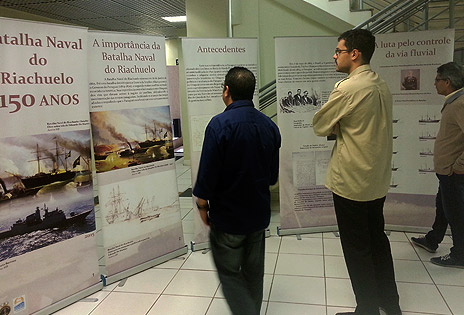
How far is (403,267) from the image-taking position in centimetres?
299

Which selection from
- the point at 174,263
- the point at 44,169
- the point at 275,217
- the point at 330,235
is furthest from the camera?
the point at 275,217

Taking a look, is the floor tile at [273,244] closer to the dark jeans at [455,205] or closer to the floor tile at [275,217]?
the floor tile at [275,217]

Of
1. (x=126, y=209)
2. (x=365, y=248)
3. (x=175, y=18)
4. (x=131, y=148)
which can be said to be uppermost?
(x=175, y=18)

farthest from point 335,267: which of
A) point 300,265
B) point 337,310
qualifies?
point 337,310

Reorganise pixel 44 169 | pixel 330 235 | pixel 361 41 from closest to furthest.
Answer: pixel 361 41
pixel 44 169
pixel 330 235

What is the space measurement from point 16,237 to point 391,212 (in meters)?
3.38

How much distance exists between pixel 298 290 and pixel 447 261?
1335 mm

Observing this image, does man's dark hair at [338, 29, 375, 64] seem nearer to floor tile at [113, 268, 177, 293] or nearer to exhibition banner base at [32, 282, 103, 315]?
floor tile at [113, 268, 177, 293]

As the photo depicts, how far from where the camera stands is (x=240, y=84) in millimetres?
1726

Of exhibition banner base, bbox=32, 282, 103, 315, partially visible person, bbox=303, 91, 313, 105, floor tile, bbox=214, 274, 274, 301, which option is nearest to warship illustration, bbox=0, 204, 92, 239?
exhibition banner base, bbox=32, 282, 103, 315

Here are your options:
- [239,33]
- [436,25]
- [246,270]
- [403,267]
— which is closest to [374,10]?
[436,25]

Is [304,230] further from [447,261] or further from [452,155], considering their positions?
[452,155]

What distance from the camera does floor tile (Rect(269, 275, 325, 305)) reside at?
102 inches

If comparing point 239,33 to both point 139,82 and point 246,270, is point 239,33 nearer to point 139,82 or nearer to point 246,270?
point 139,82
